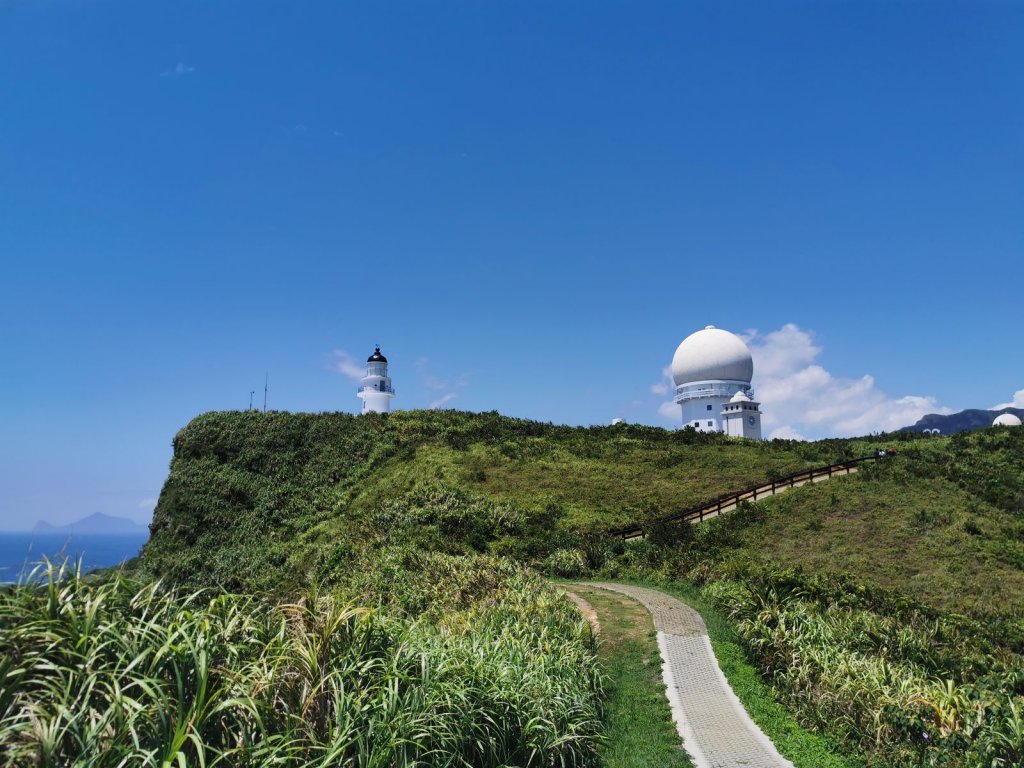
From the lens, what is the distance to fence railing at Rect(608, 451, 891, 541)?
24.7 metres

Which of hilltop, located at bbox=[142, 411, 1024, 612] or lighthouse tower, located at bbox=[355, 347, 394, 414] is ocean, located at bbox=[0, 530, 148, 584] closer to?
hilltop, located at bbox=[142, 411, 1024, 612]

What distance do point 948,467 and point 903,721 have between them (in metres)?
25.1

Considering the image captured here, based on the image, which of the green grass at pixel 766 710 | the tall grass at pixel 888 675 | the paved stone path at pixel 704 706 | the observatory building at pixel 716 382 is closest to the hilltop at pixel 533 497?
the tall grass at pixel 888 675

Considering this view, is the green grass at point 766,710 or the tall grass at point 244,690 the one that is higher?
the tall grass at point 244,690

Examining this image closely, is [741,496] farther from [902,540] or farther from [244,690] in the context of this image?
[244,690]

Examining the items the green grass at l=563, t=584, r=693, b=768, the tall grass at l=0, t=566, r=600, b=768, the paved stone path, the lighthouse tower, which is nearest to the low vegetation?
the tall grass at l=0, t=566, r=600, b=768

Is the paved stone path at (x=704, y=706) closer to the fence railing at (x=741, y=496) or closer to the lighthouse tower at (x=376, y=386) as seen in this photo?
the fence railing at (x=741, y=496)

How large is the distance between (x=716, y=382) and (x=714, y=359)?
2.12 meters

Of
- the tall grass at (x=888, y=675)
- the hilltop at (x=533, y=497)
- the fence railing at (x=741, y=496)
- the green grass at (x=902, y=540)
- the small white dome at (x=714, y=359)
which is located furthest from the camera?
the small white dome at (x=714, y=359)

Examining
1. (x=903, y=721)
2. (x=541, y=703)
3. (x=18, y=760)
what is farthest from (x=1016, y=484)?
(x=18, y=760)

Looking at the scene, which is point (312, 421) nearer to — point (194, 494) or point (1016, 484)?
point (194, 494)

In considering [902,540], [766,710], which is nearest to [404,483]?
[902,540]

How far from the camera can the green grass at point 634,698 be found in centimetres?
859

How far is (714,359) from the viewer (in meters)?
55.8
